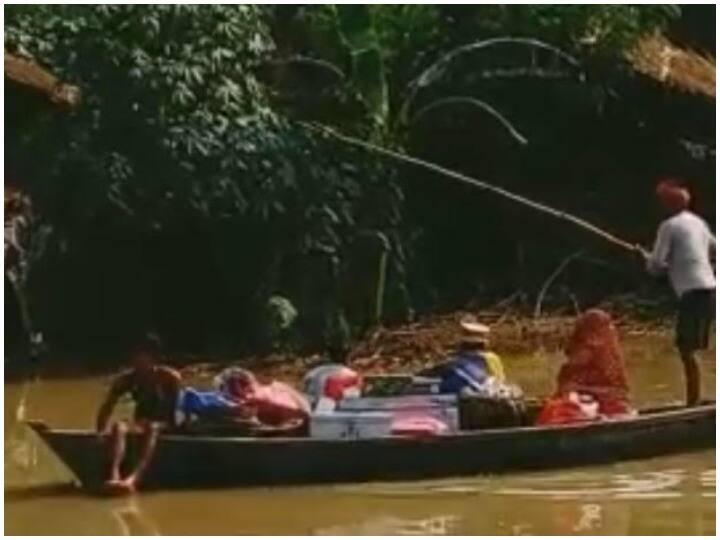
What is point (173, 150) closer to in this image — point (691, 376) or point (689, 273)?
point (689, 273)

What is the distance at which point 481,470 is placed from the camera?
776 cm

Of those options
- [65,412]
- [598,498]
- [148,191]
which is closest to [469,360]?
[598,498]

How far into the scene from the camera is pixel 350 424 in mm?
7707

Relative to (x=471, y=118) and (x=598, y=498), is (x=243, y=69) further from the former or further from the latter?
(x=598, y=498)

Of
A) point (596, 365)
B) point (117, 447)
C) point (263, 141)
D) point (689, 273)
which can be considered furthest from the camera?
point (263, 141)

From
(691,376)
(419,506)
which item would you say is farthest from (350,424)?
(691,376)

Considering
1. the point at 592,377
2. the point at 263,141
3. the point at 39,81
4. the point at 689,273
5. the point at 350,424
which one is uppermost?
the point at 39,81

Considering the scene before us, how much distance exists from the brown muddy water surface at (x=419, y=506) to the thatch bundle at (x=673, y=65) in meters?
5.06

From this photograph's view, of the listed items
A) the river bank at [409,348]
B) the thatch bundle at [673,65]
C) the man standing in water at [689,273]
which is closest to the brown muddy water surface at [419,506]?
the man standing in water at [689,273]

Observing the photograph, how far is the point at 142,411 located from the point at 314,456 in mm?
758

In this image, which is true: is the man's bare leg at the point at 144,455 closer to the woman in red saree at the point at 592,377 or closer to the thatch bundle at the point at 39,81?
the woman in red saree at the point at 592,377

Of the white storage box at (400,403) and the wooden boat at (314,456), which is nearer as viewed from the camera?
the wooden boat at (314,456)

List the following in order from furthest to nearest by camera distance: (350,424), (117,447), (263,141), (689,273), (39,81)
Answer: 1. (263,141)
2. (39,81)
3. (689,273)
4. (350,424)
5. (117,447)

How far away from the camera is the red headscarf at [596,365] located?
803 centimetres
